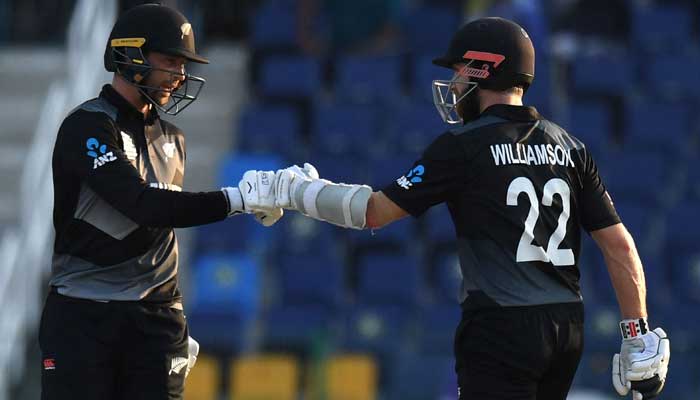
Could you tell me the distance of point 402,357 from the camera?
33.9 ft

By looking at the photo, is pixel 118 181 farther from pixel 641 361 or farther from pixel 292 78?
pixel 292 78

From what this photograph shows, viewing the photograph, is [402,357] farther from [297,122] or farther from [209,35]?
[209,35]

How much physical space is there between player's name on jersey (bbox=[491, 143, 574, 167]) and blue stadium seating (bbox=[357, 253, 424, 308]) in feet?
18.7

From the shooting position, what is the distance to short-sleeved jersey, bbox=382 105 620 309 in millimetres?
5090

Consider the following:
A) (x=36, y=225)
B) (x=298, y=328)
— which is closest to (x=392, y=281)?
(x=298, y=328)

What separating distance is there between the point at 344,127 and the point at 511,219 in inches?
278

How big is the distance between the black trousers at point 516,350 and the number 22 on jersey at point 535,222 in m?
A: 0.18

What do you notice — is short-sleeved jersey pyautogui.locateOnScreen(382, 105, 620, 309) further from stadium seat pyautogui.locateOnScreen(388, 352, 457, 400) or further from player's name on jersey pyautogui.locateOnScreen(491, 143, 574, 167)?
stadium seat pyautogui.locateOnScreen(388, 352, 457, 400)

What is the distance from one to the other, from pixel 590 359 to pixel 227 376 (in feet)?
9.08

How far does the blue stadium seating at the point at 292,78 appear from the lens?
1255 centimetres

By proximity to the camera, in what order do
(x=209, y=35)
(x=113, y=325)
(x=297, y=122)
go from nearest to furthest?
(x=113, y=325)
(x=297, y=122)
(x=209, y=35)

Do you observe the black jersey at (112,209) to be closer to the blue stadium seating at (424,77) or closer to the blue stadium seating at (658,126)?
the blue stadium seating at (424,77)

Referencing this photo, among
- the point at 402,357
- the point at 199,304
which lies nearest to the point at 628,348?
the point at 402,357

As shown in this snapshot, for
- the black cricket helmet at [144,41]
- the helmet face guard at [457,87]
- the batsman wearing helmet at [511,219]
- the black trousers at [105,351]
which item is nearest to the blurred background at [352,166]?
the batsman wearing helmet at [511,219]
